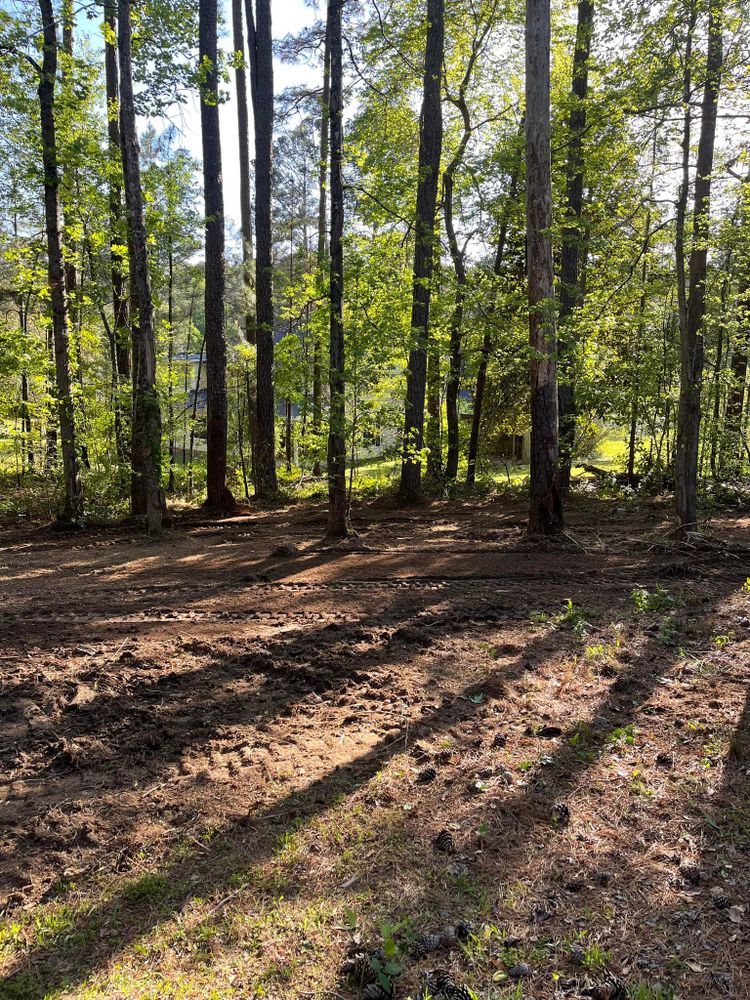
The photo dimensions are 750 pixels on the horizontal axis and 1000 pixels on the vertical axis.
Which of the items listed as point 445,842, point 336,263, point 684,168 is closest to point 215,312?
point 336,263

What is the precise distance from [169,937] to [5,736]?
7.03 feet

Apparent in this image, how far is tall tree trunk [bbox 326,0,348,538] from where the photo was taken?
25.6 feet

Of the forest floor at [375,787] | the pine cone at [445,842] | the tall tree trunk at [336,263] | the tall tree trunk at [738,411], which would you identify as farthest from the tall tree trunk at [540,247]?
the pine cone at [445,842]

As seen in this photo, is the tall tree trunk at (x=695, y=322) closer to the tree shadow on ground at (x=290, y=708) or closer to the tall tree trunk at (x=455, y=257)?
the tree shadow on ground at (x=290, y=708)

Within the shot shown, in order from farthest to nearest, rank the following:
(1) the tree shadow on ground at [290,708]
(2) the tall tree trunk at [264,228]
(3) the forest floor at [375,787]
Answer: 1. (2) the tall tree trunk at [264,228]
2. (1) the tree shadow on ground at [290,708]
3. (3) the forest floor at [375,787]

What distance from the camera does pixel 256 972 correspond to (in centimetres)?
232

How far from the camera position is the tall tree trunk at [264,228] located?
44.8ft

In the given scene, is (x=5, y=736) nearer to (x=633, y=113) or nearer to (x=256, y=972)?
(x=256, y=972)

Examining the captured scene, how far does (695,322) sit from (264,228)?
31.3 ft

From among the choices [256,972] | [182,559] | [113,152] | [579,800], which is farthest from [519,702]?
[113,152]

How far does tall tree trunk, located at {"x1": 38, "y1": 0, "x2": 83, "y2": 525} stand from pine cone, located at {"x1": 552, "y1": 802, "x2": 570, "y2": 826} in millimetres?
10048

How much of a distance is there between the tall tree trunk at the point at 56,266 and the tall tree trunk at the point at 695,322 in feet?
31.4

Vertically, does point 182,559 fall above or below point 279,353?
below

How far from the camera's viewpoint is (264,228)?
13.9 metres
